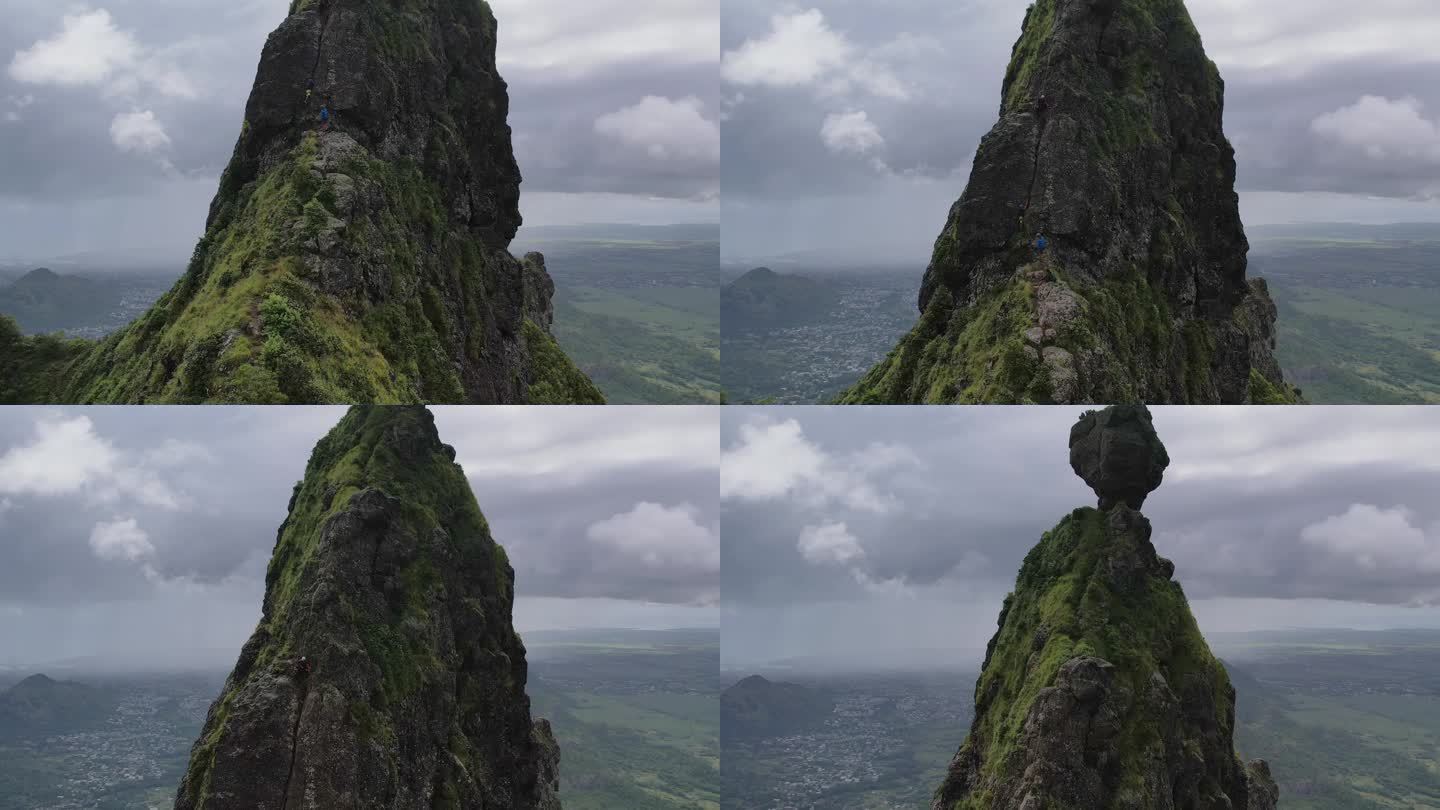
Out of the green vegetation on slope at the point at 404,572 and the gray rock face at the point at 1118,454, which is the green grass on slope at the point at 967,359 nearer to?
the gray rock face at the point at 1118,454

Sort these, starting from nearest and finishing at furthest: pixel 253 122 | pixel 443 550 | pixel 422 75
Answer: pixel 443 550 → pixel 253 122 → pixel 422 75

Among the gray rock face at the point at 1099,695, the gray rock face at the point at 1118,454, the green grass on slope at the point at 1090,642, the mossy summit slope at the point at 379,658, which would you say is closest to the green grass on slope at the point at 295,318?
the mossy summit slope at the point at 379,658

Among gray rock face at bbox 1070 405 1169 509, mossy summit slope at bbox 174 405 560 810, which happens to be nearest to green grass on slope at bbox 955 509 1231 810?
gray rock face at bbox 1070 405 1169 509

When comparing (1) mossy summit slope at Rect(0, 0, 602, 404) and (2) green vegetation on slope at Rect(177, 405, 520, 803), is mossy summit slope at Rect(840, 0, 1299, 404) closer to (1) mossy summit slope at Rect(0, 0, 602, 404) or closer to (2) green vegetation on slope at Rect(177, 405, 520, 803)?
(2) green vegetation on slope at Rect(177, 405, 520, 803)

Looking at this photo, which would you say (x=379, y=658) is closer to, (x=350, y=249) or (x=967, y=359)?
(x=350, y=249)

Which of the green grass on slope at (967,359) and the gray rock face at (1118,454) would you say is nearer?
the gray rock face at (1118,454)

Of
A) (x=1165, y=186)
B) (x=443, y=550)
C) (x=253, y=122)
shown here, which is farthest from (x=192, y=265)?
(x=1165, y=186)

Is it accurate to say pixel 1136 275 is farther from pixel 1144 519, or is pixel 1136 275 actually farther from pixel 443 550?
pixel 443 550
